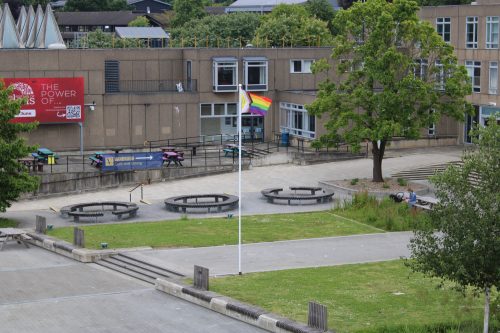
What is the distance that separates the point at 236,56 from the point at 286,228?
23.7 metres

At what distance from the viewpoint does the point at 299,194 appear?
46.6 metres

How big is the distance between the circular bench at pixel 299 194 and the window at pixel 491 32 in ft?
53.0

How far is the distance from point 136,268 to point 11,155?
1024cm

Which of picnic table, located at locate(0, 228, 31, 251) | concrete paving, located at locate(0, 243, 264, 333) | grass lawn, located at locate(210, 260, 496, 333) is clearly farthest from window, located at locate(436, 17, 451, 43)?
concrete paving, located at locate(0, 243, 264, 333)

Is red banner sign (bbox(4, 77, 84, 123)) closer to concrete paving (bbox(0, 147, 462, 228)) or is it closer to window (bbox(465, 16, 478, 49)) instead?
concrete paving (bbox(0, 147, 462, 228))

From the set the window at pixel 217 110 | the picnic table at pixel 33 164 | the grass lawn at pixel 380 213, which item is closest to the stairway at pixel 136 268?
the grass lawn at pixel 380 213

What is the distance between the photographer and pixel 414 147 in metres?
58.4

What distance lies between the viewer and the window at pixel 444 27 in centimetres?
6047

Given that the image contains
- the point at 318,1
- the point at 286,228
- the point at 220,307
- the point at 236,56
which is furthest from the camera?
the point at 318,1

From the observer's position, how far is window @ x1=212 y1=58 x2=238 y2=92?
60312 millimetres

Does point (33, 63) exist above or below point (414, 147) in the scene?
above

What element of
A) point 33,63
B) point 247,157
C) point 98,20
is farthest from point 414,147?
point 98,20

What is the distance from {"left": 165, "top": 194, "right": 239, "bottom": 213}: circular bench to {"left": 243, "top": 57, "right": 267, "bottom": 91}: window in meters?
16.3

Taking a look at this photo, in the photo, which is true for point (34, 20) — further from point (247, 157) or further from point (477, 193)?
point (477, 193)
